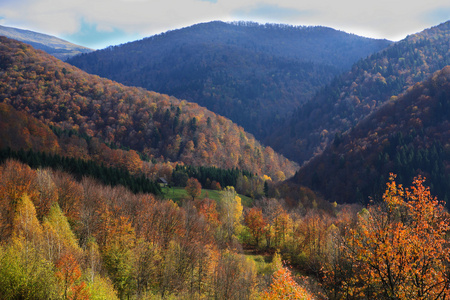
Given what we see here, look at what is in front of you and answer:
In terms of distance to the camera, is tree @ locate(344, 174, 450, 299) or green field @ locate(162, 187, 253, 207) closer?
tree @ locate(344, 174, 450, 299)

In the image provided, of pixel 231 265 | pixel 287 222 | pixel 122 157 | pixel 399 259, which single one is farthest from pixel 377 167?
pixel 399 259

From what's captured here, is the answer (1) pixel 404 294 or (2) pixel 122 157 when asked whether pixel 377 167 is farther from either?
(1) pixel 404 294

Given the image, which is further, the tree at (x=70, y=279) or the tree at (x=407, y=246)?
the tree at (x=70, y=279)

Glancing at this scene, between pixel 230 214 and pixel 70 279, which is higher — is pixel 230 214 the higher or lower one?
the lower one

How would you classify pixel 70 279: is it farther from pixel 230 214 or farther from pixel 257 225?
pixel 230 214

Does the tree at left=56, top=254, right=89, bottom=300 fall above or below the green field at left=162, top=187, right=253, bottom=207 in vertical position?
above

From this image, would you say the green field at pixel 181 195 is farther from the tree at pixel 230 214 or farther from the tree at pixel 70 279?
the tree at pixel 70 279

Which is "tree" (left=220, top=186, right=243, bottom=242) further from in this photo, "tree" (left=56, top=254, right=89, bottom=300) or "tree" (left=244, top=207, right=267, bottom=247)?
"tree" (left=56, top=254, right=89, bottom=300)

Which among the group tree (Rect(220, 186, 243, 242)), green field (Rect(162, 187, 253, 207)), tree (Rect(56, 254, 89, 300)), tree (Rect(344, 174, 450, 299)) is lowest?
green field (Rect(162, 187, 253, 207))

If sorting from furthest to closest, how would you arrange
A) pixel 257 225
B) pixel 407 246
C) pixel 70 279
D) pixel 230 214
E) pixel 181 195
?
pixel 181 195 < pixel 230 214 < pixel 257 225 < pixel 70 279 < pixel 407 246

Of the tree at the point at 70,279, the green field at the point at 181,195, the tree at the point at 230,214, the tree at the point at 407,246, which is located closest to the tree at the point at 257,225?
the tree at the point at 230,214

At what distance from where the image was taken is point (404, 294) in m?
18.1

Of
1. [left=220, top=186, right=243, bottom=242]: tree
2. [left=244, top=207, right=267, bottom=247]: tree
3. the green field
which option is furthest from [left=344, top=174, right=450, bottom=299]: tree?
the green field

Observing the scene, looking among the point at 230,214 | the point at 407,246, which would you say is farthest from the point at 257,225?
the point at 407,246
